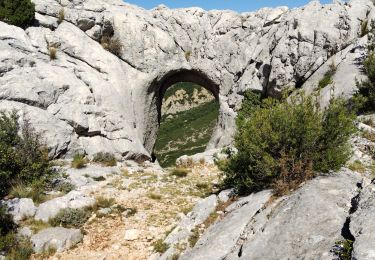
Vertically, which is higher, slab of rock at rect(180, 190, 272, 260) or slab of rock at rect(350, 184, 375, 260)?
slab of rock at rect(350, 184, 375, 260)

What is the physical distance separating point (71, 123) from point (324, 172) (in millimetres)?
15829

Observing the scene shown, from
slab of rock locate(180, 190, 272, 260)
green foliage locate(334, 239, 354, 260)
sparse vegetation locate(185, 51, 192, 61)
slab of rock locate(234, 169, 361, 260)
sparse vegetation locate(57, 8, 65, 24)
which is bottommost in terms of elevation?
slab of rock locate(180, 190, 272, 260)

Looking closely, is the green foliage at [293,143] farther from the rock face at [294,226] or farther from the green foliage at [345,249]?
the green foliage at [345,249]

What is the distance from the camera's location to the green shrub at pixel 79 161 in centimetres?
1972

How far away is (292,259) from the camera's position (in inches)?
273

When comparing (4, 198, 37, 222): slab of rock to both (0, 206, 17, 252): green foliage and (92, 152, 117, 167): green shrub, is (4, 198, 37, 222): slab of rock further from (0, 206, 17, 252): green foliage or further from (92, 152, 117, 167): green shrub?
(92, 152, 117, 167): green shrub

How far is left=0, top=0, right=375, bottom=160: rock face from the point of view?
891 inches

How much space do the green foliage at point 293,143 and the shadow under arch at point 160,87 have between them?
19.6 m

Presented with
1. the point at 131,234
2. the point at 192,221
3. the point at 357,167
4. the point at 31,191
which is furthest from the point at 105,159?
the point at 357,167

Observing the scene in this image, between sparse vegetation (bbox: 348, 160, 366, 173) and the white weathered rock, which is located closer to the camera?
the white weathered rock

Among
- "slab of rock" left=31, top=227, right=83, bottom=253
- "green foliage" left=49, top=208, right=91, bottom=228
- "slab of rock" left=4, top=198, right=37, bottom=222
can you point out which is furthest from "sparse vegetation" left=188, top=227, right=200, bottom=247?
"slab of rock" left=4, top=198, right=37, bottom=222

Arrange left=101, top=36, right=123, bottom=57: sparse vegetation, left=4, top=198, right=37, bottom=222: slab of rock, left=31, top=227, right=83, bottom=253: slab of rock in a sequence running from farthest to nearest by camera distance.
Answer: left=101, top=36, right=123, bottom=57: sparse vegetation → left=4, top=198, right=37, bottom=222: slab of rock → left=31, top=227, right=83, bottom=253: slab of rock

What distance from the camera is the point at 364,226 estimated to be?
21.1 feet

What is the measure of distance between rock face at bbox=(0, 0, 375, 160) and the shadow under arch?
0.30 ft
